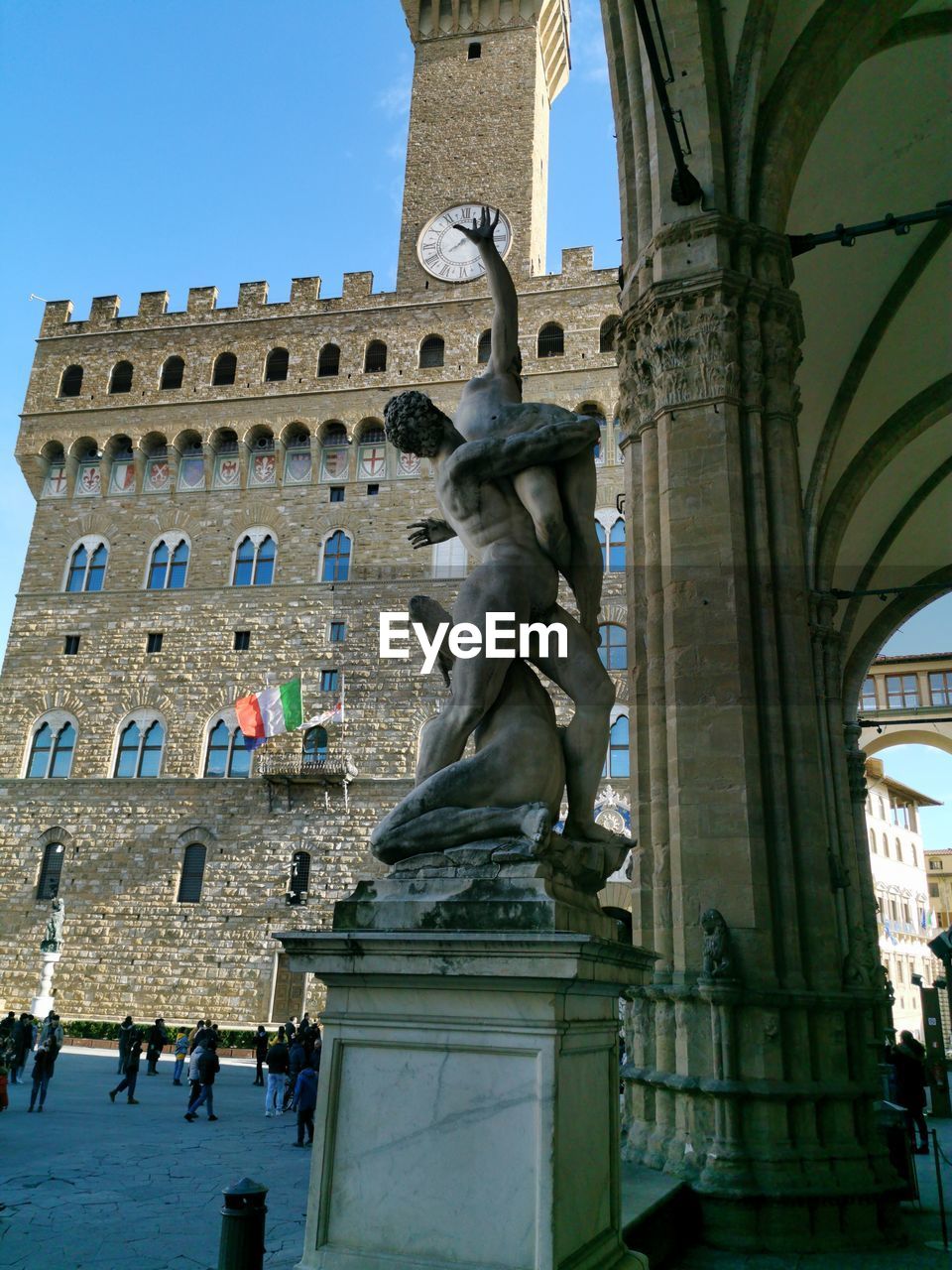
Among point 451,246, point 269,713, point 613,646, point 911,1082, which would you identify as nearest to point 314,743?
point 269,713

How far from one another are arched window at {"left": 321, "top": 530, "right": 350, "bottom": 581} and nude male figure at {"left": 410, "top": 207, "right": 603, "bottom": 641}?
24.0m

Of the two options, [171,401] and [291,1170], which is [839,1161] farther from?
[171,401]

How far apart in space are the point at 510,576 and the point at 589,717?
58 cm

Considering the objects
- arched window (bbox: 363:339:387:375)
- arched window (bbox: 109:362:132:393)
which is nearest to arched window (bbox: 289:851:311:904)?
arched window (bbox: 363:339:387:375)

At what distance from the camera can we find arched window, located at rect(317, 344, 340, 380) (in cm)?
2988

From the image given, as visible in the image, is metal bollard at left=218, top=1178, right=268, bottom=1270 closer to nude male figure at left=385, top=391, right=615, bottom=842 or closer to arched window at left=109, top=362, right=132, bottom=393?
nude male figure at left=385, top=391, right=615, bottom=842

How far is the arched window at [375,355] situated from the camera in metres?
29.6

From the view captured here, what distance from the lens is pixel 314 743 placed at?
2630 centimetres

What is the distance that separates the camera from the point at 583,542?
371 cm

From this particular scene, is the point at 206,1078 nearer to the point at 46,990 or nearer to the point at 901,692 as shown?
the point at 46,990

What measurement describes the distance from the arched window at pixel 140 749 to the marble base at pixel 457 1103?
25607 millimetres

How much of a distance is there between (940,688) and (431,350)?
21.8 m

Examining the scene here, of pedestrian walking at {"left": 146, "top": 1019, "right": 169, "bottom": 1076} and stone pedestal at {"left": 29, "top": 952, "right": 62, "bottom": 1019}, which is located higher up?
stone pedestal at {"left": 29, "top": 952, "right": 62, "bottom": 1019}

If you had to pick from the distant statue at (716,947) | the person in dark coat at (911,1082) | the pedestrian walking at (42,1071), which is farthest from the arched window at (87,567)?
the distant statue at (716,947)
